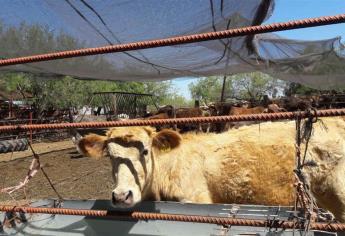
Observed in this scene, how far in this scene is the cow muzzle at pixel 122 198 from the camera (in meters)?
2.81

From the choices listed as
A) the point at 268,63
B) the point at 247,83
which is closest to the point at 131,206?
the point at 268,63

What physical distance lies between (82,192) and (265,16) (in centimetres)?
412

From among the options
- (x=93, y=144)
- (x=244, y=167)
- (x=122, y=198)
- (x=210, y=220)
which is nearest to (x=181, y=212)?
(x=122, y=198)

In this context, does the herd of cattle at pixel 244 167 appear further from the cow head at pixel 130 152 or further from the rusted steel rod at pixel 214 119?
the rusted steel rod at pixel 214 119

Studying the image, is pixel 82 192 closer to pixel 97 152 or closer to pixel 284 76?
pixel 97 152

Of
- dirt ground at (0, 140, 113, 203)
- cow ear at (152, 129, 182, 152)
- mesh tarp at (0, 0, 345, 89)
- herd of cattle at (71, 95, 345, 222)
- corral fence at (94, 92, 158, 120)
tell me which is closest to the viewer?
cow ear at (152, 129, 182, 152)

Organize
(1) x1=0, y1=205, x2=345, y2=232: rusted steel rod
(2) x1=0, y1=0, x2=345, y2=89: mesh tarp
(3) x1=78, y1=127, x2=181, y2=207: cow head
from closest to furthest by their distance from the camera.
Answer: (1) x1=0, y1=205, x2=345, y2=232: rusted steel rod → (3) x1=78, y1=127, x2=181, y2=207: cow head → (2) x1=0, y1=0, x2=345, y2=89: mesh tarp

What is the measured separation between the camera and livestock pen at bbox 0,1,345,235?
1832mm

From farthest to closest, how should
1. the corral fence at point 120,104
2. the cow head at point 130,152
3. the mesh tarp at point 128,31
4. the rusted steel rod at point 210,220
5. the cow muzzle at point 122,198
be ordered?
the corral fence at point 120,104 → the mesh tarp at point 128,31 → the cow head at point 130,152 → the cow muzzle at point 122,198 → the rusted steel rod at point 210,220

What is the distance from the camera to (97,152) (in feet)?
11.8

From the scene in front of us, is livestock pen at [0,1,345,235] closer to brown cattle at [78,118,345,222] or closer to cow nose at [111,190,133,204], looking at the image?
cow nose at [111,190,133,204]

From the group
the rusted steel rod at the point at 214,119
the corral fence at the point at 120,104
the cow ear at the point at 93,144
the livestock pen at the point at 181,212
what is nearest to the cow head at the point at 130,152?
the cow ear at the point at 93,144

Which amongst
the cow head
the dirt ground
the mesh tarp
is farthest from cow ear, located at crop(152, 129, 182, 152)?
the dirt ground

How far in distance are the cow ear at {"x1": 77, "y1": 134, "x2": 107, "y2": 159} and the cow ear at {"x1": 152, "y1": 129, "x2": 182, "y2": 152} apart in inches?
17.8
